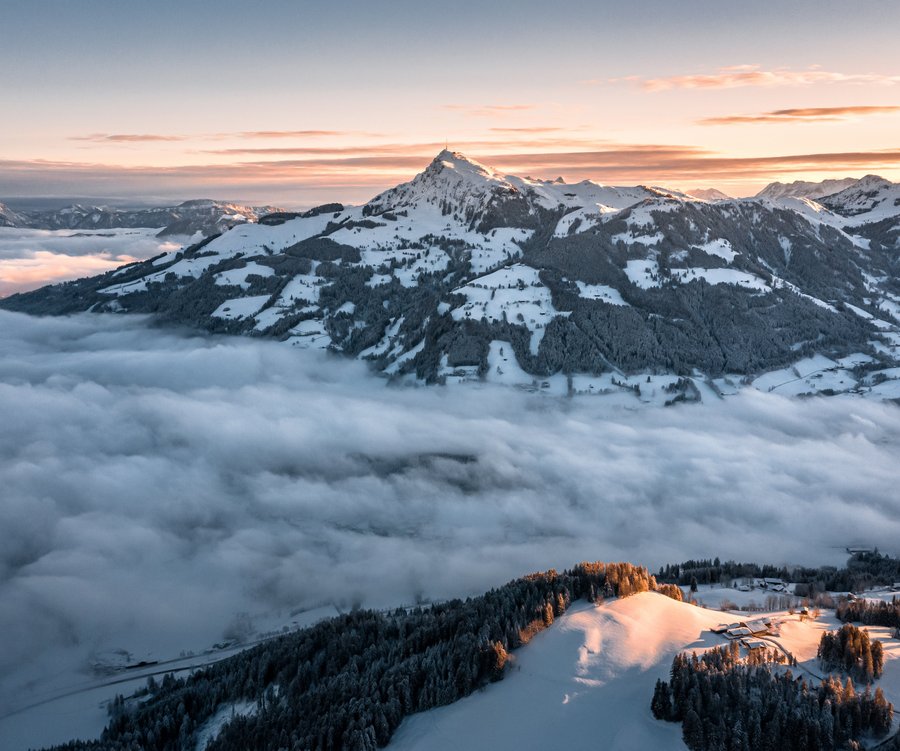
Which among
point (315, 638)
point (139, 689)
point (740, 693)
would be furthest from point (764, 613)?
point (139, 689)

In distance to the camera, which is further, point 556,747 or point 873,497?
point 873,497

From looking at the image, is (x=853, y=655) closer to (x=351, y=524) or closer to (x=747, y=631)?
(x=747, y=631)

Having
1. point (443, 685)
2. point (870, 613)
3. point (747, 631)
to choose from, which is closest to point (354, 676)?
point (443, 685)

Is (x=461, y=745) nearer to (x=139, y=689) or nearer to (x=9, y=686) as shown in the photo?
(x=139, y=689)

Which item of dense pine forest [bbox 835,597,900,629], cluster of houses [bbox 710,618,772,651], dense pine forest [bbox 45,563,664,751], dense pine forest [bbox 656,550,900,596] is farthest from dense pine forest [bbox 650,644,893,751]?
dense pine forest [bbox 656,550,900,596]

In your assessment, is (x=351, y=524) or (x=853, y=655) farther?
(x=351, y=524)

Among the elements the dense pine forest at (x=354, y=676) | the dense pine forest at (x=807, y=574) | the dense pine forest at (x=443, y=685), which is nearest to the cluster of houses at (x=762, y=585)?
the dense pine forest at (x=807, y=574)

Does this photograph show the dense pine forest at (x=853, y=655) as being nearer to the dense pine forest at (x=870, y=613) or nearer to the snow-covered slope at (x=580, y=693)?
the snow-covered slope at (x=580, y=693)
